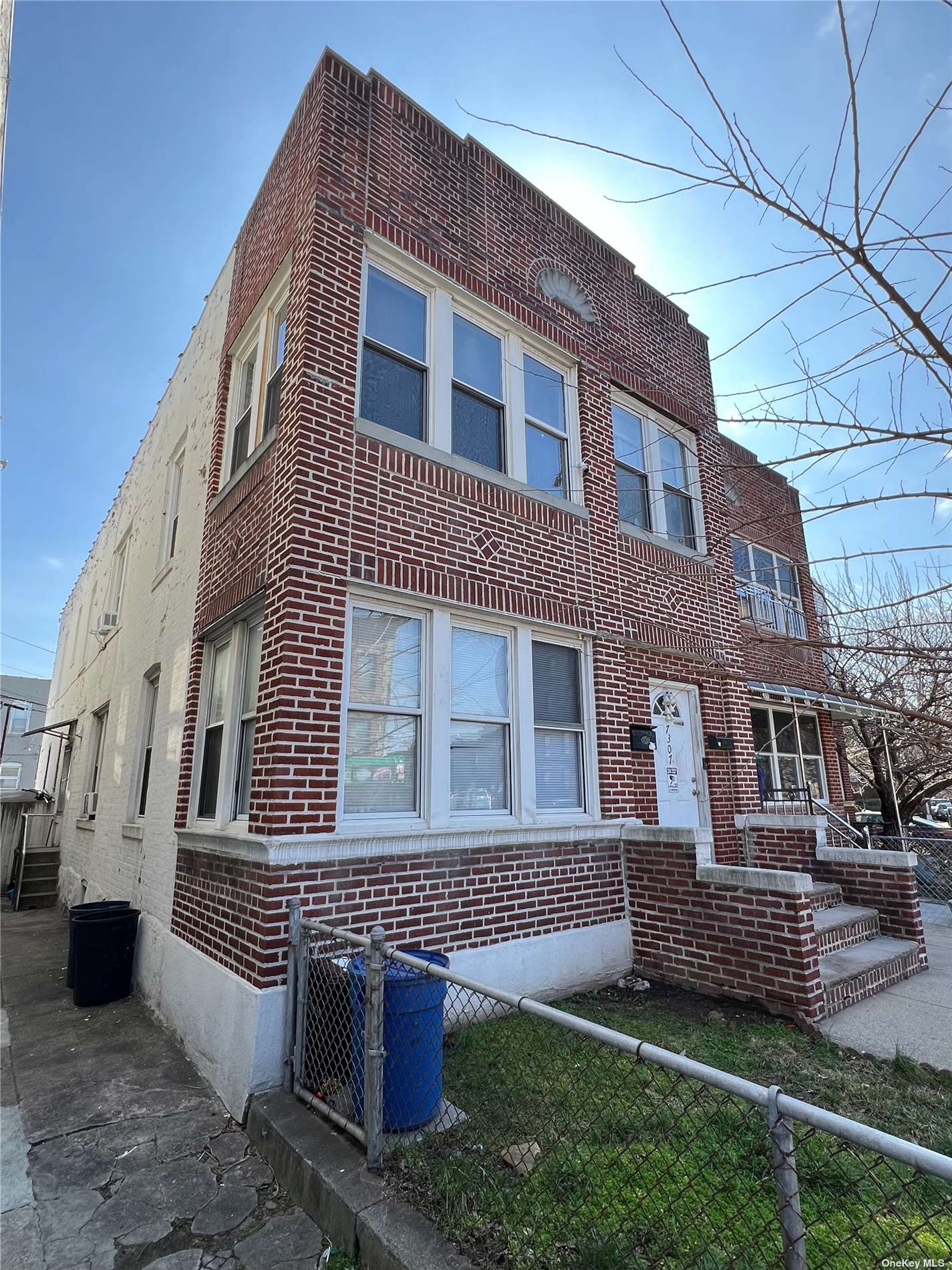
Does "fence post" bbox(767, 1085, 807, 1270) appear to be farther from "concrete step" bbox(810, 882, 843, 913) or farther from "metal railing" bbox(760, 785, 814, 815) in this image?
"metal railing" bbox(760, 785, 814, 815)

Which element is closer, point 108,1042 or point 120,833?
point 108,1042

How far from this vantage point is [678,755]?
751cm

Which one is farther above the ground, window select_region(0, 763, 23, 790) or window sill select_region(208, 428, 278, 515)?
window sill select_region(208, 428, 278, 515)

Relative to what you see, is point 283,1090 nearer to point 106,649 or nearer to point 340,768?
point 340,768

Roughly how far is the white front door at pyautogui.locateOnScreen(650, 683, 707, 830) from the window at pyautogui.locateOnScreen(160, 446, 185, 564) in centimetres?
633

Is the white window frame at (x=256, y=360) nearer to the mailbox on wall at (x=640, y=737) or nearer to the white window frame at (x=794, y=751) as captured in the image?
the mailbox on wall at (x=640, y=737)

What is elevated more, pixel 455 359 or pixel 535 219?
pixel 535 219

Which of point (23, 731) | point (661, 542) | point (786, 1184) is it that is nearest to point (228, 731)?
point (786, 1184)

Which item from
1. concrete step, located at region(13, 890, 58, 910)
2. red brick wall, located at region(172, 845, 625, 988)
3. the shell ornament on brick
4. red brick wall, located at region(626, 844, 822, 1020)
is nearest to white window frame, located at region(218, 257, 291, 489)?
the shell ornament on brick

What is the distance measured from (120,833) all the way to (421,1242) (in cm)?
708

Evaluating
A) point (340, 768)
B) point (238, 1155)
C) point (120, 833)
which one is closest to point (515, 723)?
point (340, 768)

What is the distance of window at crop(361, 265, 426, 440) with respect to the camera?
5.71m

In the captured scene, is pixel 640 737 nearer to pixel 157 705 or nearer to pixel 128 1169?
pixel 128 1169

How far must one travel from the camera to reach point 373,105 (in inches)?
241
